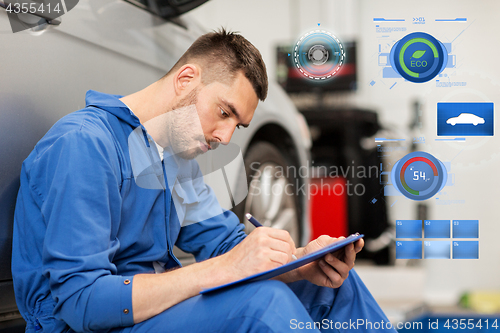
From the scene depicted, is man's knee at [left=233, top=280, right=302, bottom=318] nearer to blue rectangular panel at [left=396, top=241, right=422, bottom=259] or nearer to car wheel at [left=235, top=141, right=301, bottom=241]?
blue rectangular panel at [left=396, top=241, right=422, bottom=259]

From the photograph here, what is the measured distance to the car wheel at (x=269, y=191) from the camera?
63.7 inches

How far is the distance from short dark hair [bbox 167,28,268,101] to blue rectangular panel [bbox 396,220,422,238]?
0.50 metres

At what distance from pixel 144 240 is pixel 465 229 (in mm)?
833

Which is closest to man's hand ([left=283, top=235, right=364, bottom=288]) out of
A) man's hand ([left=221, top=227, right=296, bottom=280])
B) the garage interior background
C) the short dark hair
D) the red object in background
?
man's hand ([left=221, top=227, right=296, bottom=280])

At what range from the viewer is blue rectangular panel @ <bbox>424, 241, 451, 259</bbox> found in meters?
1.13

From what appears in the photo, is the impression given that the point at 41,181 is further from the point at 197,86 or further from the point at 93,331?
the point at 197,86

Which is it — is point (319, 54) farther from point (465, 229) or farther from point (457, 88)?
point (465, 229)

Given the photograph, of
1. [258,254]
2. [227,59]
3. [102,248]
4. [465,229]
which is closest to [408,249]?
[465,229]

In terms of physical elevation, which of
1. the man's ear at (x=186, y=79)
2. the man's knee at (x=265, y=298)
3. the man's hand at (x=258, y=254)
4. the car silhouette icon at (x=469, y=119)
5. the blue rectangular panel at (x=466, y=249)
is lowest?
the blue rectangular panel at (x=466, y=249)

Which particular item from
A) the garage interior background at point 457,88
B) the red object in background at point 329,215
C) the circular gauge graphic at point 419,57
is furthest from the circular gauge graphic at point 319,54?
the red object in background at point 329,215

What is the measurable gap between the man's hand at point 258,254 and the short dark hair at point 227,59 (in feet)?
1.48

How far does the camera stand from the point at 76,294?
0.67m

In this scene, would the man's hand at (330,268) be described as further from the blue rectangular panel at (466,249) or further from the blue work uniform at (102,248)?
the blue rectangular panel at (466,249)

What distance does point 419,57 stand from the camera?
118cm
